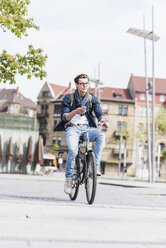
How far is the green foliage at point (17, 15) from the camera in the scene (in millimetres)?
12398

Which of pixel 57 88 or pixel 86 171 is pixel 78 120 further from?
pixel 57 88

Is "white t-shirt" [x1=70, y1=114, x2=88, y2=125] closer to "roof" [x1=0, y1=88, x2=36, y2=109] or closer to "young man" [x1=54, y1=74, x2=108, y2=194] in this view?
"young man" [x1=54, y1=74, x2=108, y2=194]

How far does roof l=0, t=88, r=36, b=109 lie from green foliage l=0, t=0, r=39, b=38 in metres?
87.4

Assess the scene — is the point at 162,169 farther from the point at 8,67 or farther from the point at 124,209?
the point at 124,209

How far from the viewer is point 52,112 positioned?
279ft

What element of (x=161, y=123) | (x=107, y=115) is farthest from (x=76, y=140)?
(x=107, y=115)

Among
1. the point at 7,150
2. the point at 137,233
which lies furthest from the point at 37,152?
the point at 137,233

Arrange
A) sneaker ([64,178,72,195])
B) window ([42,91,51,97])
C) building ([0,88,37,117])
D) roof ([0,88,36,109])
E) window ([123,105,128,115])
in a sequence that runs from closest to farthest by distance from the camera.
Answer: sneaker ([64,178,72,195]), window ([123,105,128,115]), window ([42,91,51,97]), building ([0,88,37,117]), roof ([0,88,36,109])

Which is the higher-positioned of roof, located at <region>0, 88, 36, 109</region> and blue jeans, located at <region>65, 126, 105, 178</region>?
roof, located at <region>0, 88, 36, 109</region>

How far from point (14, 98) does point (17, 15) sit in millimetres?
88979

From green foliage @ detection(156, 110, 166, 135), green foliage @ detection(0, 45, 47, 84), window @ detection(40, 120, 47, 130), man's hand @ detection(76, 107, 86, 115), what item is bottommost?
man's hand @ detection(76, 107, 86, 115)

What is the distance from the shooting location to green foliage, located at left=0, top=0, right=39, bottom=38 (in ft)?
40.7

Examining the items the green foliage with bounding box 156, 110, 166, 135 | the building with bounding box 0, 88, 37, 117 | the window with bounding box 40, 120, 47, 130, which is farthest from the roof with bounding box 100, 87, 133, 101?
the building with bounding box 0, 88, 37, 117

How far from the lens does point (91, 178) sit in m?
6.85
